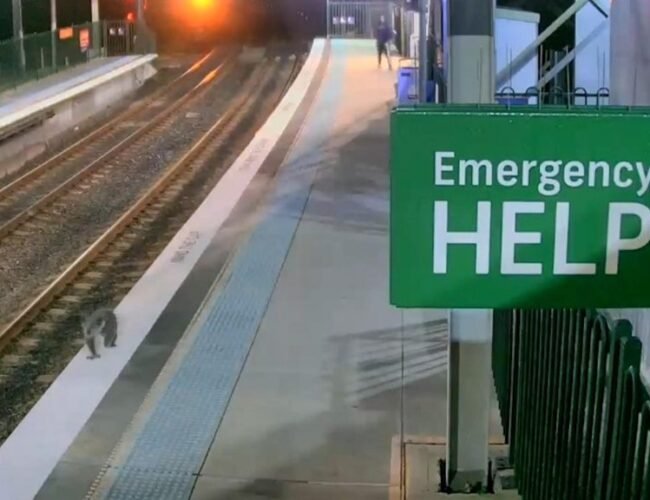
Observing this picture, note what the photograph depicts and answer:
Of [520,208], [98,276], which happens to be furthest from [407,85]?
[520,208]

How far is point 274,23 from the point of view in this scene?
120 feet

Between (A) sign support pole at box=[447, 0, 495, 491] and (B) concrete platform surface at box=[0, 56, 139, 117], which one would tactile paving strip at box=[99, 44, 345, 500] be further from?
(B) concrete platform surface at box=[0, 56, 139, 117]

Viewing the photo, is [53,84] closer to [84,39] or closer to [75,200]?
[84,39]

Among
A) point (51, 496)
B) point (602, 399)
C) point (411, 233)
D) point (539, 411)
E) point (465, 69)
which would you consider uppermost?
point (465, 69)

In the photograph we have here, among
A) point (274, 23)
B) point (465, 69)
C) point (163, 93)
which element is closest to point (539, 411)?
point (465, 69)

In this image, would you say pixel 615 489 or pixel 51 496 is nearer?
pixel 615 489

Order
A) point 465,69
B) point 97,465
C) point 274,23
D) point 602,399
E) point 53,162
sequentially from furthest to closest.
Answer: point 274,23 < point 53,162 < point 97,465 < point 465,69 < point 602,399

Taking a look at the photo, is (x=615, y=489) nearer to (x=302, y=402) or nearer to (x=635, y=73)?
(x=302, y=402)

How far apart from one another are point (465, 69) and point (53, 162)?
13.1 meters

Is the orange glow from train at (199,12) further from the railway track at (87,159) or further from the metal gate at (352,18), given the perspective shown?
the railway track at (87,159)

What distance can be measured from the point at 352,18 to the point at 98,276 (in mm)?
29119

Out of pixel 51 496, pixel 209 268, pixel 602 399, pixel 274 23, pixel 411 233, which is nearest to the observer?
pixel 411 233

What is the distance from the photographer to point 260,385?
254 inches

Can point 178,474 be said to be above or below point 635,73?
below
